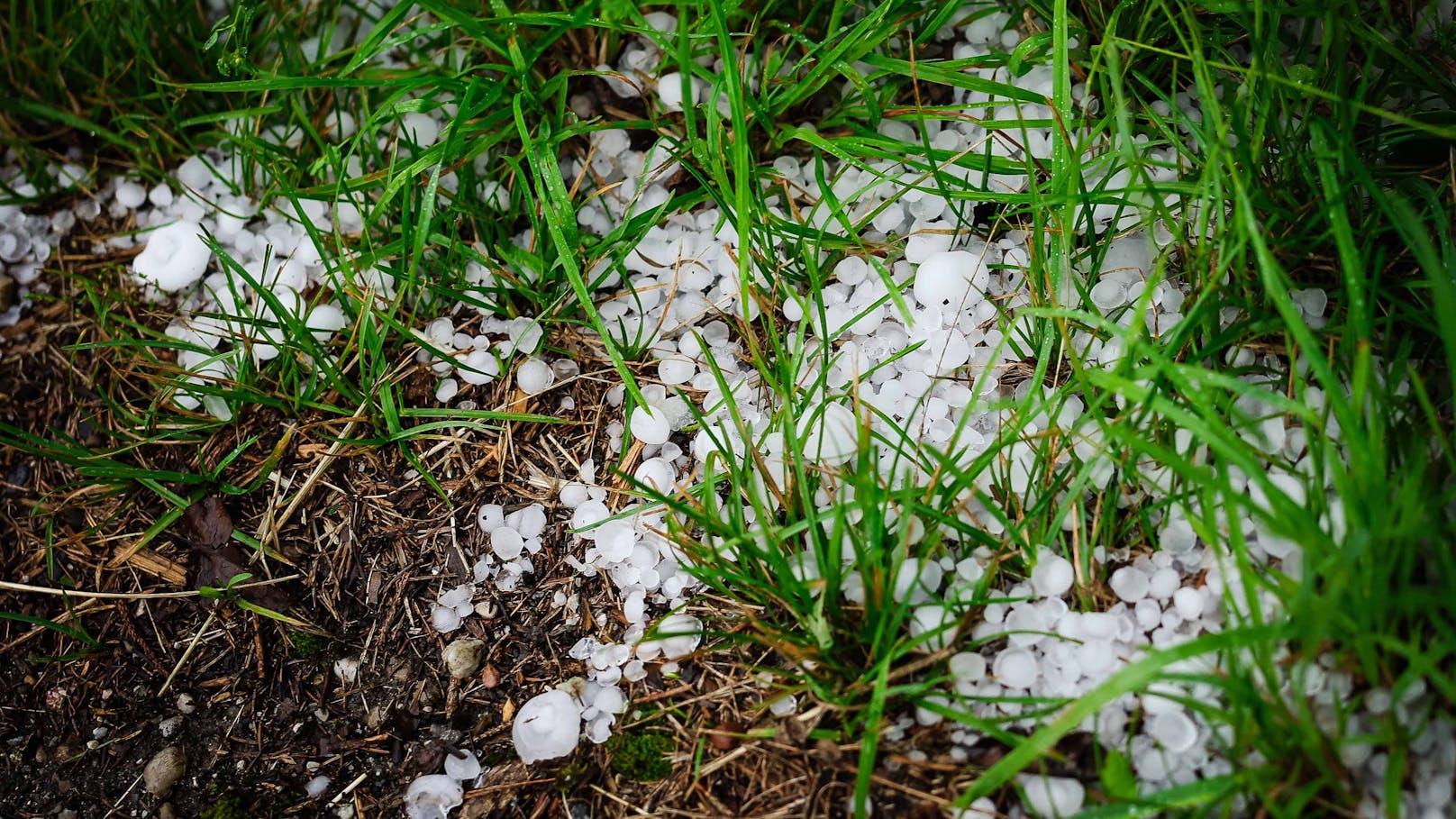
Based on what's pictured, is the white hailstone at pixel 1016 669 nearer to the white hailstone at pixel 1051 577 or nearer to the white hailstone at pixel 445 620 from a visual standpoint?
the white hailstone at pixel 1051 577

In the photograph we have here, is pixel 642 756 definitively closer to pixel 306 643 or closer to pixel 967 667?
pixel 967 667

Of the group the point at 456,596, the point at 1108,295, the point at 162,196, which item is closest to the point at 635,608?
the point at 456,596

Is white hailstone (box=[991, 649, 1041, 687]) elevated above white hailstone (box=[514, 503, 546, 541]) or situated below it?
below

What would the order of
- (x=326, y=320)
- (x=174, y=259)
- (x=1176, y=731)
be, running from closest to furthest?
1. (x=1176, y=731)
2. (x=326, y=320)
3. (x=174, y=259)

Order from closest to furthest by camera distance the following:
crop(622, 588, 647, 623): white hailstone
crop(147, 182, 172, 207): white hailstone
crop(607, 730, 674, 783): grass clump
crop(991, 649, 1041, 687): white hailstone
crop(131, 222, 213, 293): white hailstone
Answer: crop(991, 649, 1041, 687): white hailstone
crop(607, 730, 674, 783): grass clump
crop(622, 588, 647, 623): white hailstone
crop(131, 222, 213, 293): white hailstone
crop(147, 182, 172, 207): white hailstone

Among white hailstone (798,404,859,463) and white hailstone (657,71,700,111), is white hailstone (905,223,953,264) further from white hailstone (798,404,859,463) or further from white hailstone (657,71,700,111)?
white hailstone (657,71,700,111)

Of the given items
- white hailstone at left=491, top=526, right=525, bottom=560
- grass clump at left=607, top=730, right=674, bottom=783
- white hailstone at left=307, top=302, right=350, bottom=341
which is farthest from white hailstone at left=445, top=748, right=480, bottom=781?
white hailstone at left=307, top=302, right=350, bottom=341

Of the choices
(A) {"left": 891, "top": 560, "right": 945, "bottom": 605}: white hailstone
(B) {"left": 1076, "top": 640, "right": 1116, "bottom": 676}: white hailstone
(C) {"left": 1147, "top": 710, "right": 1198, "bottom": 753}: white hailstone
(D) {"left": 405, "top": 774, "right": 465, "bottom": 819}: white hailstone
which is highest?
(A) {"left": 891, "top": 560, "right": 945, "bottom": 605}: white hailstone
